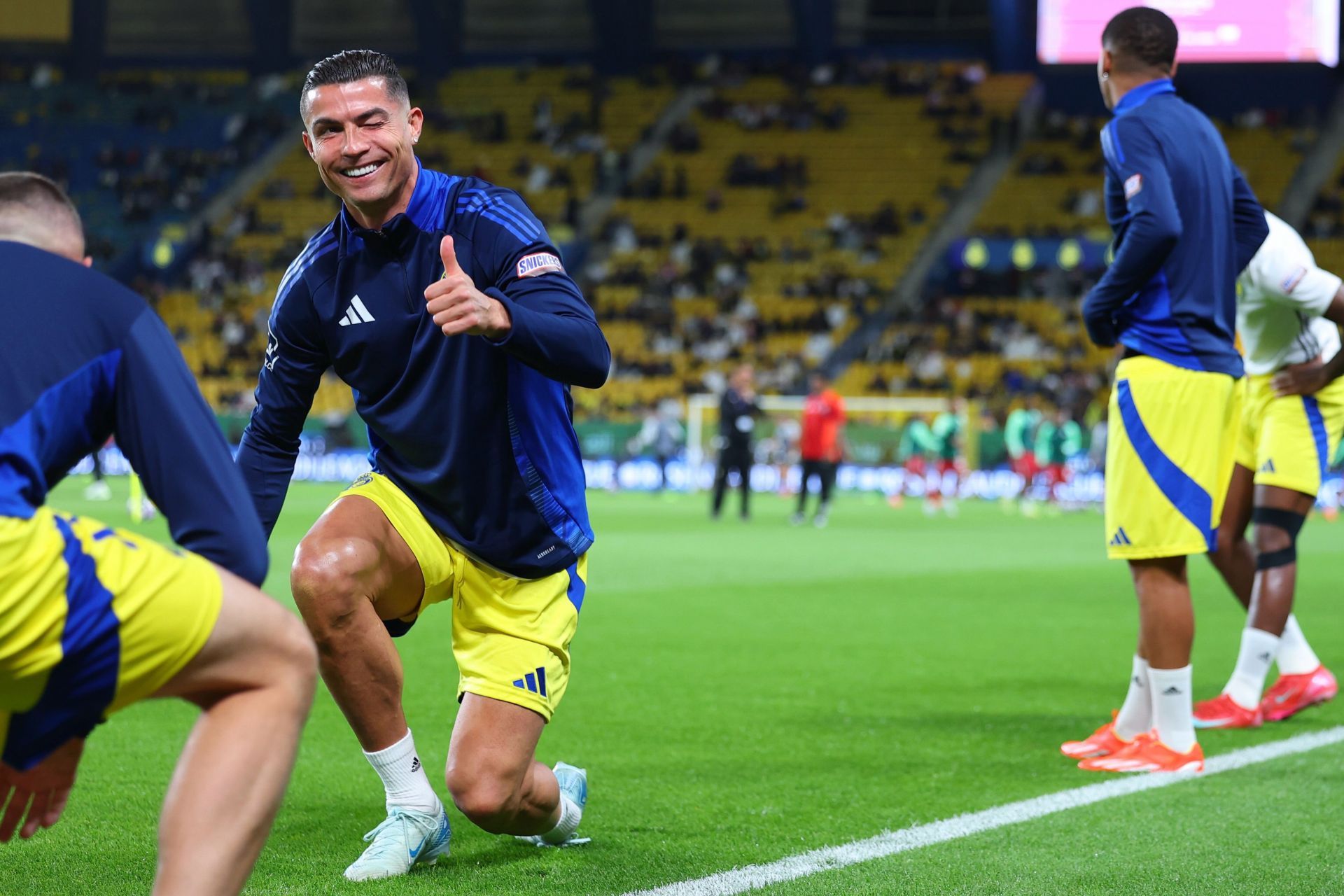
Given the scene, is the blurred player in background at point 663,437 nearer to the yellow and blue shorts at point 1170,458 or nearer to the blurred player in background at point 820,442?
the blurred player in background at point 820,442

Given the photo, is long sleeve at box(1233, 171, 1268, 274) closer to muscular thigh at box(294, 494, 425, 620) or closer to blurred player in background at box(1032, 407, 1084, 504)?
muscular thigh at box(294, 494, 425, 620)

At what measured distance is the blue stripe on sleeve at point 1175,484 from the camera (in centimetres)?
510

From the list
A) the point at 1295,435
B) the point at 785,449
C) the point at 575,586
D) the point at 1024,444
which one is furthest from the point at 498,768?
the point at 785,449

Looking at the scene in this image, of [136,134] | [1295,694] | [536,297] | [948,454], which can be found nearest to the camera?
[536,297]

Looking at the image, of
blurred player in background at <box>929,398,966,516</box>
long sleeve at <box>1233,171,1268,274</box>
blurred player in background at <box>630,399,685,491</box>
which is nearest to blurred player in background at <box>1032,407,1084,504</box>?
blurred player in background at <box>929,398,966,516</box>

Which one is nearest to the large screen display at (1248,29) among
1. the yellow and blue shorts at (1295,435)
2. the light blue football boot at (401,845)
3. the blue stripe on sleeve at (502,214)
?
the yellow and blue shorts at (1295,435)

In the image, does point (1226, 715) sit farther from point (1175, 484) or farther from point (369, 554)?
point (369, 554)

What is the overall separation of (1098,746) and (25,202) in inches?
164

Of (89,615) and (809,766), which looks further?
(809,766)

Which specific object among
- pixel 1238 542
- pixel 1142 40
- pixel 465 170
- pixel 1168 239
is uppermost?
pixel 465 170

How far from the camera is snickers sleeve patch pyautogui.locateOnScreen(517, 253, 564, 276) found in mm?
3652

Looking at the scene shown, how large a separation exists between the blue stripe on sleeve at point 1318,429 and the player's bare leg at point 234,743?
4.85 m

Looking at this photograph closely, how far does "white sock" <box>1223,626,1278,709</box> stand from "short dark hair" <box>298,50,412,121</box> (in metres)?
3.97

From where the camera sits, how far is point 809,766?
205 inches
